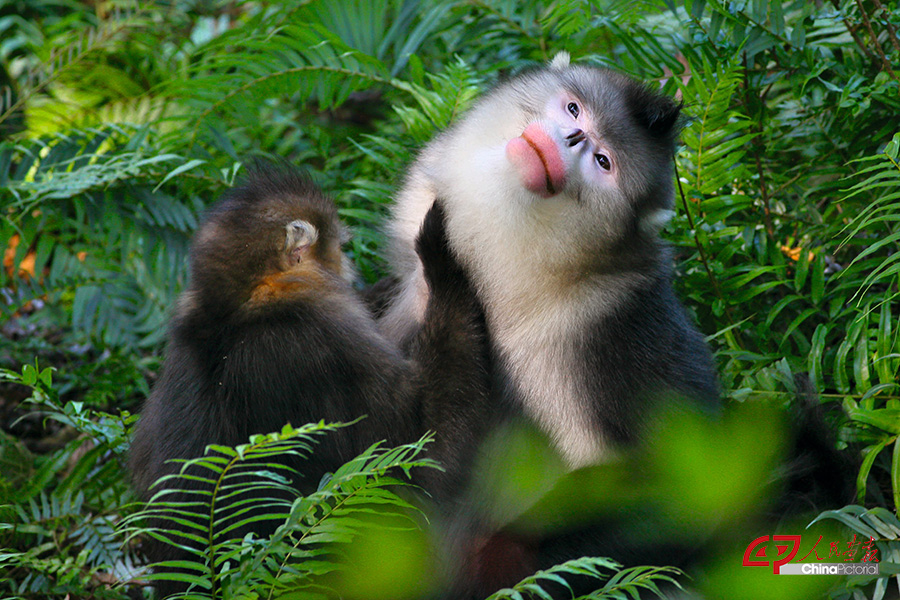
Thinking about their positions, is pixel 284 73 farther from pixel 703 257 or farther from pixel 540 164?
pixel 703 257

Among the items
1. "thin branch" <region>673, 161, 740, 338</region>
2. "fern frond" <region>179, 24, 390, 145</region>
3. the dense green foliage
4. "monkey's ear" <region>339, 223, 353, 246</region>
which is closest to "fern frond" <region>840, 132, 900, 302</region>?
the dense green foliage

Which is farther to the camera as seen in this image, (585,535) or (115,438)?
(115,438)

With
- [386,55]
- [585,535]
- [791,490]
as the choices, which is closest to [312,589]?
[585,535]

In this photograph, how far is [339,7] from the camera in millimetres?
5008

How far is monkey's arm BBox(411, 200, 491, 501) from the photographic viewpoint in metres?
2.99

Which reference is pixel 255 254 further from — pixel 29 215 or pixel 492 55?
pixel 492 55

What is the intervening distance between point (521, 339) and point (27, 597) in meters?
2.40

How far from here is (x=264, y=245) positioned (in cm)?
316

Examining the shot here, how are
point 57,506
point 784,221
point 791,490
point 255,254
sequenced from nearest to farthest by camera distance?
point 255,254
point 791,490
point 57,506
point 784,221

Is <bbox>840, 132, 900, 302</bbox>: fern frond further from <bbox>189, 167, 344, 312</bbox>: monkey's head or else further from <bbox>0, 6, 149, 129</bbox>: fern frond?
<bbox>0, 6, 149, 129</bbox>: fern frond

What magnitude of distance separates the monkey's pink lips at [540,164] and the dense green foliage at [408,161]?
40.0 inches

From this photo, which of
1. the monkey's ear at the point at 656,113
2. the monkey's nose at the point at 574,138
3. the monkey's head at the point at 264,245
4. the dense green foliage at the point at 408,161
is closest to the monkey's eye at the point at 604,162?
the monkey's nose at the point at 574,138

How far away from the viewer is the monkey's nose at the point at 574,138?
3027 millimetres

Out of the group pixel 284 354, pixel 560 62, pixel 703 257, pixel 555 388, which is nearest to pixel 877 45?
pixel 703 257
